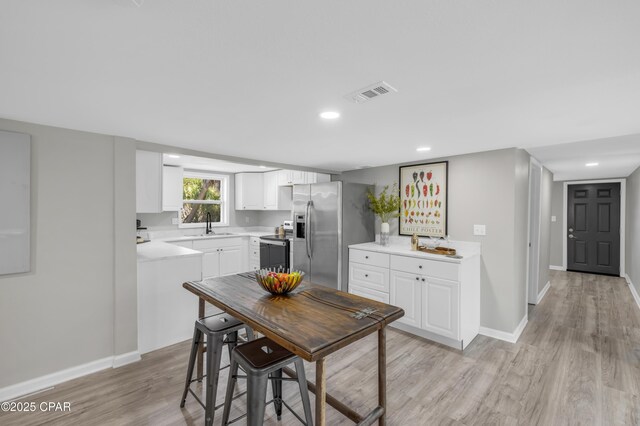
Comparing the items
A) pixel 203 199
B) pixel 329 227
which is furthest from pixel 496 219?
pixel 203 199

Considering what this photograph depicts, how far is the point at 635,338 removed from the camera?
3.26 m

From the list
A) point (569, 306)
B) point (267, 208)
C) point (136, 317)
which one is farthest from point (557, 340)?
point (267, 208)

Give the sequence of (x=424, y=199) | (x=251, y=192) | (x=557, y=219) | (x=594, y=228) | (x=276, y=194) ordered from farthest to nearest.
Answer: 1. (x=557, y=219)
2. (x=594, y=228)
3. (x=251, y=192)
4. (x=276, y=194)
5. (x=424, y=199)

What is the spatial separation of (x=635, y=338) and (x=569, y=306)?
110cm

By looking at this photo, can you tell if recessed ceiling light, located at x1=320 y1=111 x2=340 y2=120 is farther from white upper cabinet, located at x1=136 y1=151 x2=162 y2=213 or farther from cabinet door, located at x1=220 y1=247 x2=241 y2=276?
cabinet door, located at x1=220 y1=247 x2=241 y2=276

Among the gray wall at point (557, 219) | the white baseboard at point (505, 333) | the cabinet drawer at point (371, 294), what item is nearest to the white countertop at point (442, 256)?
the cabinet drawer at point (371, 294)

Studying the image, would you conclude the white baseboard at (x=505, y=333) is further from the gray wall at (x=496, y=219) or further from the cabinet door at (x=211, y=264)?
the cabinet door at (x=211, y=264)

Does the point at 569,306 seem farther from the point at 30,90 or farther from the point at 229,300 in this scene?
the point at 30,90

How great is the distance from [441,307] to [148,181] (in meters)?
3.52

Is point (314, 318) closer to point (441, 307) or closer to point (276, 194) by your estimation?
point (441, 307)

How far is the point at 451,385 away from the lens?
2.43 metres

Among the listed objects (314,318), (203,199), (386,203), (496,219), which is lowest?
(314,318)

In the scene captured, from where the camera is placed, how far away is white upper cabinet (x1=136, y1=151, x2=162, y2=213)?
3219mm

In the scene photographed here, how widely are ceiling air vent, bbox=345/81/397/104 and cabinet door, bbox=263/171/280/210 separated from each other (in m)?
4.13
